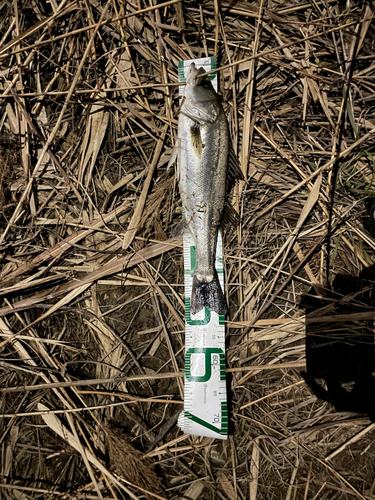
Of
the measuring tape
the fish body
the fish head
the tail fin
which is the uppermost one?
the fish head

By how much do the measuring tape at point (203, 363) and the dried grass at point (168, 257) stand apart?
10 cm

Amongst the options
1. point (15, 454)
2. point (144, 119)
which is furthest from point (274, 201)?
point (15, 454)

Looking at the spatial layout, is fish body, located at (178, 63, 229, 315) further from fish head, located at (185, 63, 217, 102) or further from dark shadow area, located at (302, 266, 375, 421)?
dark shadow area, located at (302, 266, 375, 421)

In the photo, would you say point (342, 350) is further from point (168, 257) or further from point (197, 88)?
point (197, 88)

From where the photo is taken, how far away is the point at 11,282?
9.02 feet

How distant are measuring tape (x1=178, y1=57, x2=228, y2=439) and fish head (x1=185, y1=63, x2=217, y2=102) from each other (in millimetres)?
159

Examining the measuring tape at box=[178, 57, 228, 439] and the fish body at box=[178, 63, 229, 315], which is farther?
the measuring tape at box=[178, 57, 228, 439]

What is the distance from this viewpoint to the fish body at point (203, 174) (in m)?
2.50

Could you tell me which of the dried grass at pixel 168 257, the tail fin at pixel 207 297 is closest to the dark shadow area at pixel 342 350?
the dried grass at pixel 168 257

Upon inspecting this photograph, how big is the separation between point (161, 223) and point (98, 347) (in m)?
1.21

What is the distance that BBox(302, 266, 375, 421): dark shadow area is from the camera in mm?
2680

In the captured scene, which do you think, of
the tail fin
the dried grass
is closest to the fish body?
the tail fin

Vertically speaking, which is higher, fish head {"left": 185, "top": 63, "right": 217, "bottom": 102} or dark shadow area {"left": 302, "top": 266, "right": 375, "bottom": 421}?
fish head {"left": 185, "top": 63, "right": 217, "bottom": 102}

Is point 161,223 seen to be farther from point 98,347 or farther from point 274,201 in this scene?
point 98,347
